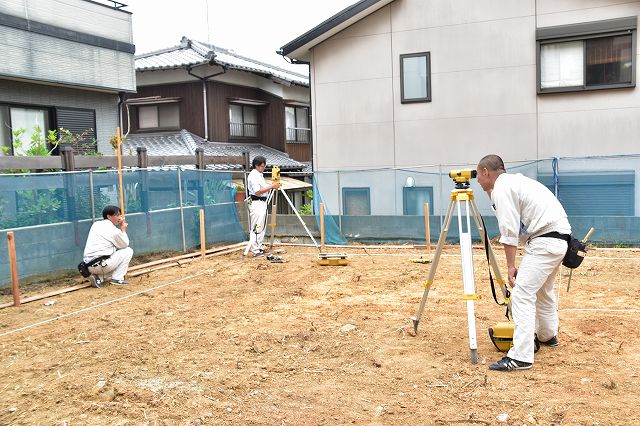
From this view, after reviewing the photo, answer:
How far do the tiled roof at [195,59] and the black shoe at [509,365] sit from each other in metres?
17.8

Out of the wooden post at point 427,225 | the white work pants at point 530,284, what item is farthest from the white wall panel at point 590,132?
the white work pants at point 530,284

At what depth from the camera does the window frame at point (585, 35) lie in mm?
12461

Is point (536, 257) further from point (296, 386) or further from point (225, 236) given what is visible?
point (225, 236)

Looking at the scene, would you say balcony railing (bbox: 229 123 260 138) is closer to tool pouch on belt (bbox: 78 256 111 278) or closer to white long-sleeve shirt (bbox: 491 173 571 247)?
tool pouch on belt (bbox: 78 256 111 278)

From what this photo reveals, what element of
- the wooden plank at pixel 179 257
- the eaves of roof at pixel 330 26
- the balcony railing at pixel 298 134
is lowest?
the wooden plank at pixel 179 257

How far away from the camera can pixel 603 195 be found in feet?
40.1

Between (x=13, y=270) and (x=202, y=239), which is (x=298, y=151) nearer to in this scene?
(x=202, y=239)

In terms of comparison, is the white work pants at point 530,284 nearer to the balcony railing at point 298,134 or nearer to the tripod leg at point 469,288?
the tripod leg at point 469,288

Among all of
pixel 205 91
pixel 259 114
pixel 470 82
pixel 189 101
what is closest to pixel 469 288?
pixel 470 82

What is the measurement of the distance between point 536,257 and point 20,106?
12.7 m

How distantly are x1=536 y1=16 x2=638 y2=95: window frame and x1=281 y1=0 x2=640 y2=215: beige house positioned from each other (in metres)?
0.02

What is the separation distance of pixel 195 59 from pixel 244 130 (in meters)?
3.60

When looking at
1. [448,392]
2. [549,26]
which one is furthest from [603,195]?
[448,392]

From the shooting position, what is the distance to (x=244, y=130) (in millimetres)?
23719
